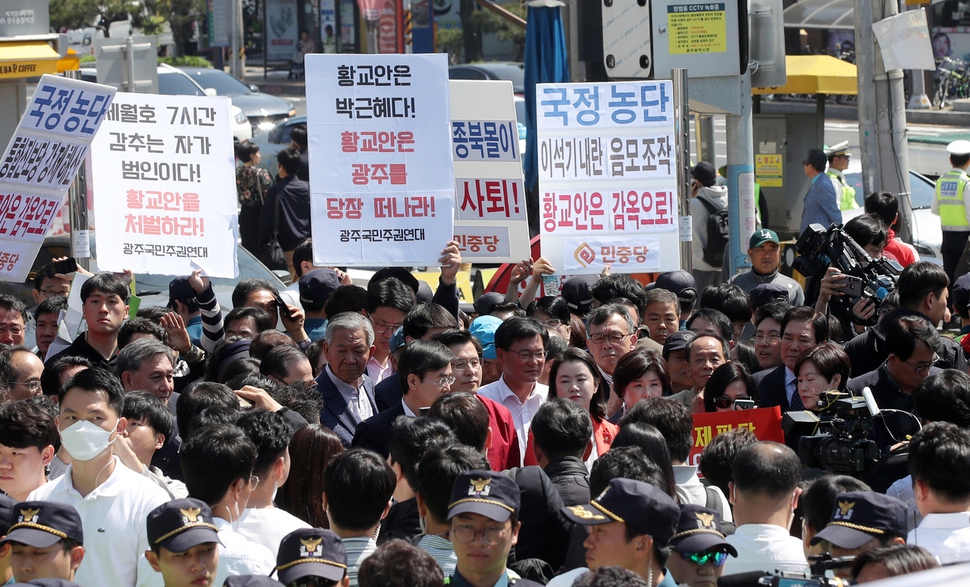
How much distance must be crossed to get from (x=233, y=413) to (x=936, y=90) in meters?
28.9

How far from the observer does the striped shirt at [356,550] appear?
4309 millimetres

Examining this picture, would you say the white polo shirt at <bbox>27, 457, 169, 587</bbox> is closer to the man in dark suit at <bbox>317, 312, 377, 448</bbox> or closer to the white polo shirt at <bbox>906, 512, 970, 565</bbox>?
the man in dark suit at <bbox>317, 312, 377, 448</bbox>

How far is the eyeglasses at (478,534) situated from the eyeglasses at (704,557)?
613mm

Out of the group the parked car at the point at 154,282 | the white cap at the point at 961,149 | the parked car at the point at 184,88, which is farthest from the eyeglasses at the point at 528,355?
the parked car at the point at 184,88

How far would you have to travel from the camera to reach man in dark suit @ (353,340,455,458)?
6105 mm

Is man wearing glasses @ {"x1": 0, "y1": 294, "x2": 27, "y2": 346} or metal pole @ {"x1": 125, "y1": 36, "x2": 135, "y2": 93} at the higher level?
metal pole @ {"x1": 125, "y1": 36, "x2": 135, "y2": 93}

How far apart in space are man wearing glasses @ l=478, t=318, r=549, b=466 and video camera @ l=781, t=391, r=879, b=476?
1.39 meters

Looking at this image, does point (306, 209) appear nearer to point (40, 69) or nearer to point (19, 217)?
point (40, 69)

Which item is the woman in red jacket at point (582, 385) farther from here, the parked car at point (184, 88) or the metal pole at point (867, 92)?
the parked car at point (184, 88)

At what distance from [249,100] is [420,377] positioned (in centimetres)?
2008

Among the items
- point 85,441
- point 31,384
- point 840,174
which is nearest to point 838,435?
point 85,441

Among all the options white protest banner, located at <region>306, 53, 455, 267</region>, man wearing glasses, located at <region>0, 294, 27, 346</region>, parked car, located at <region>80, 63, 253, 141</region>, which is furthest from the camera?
parked car, located at <region>80, 63, 253, 141</region>

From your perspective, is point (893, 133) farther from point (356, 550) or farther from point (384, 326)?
point (356, 550)

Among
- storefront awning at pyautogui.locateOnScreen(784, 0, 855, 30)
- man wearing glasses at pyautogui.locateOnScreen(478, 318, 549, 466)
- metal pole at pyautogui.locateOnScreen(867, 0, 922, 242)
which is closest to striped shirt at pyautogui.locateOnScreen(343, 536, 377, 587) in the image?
man wearing glasses at pyautogui.locateOnScreen(478, 318, 549, 466)
